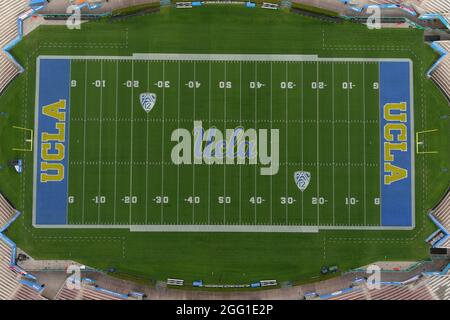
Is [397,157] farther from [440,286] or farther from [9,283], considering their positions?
[9,283]

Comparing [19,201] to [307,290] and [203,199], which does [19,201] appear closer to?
[203,199]

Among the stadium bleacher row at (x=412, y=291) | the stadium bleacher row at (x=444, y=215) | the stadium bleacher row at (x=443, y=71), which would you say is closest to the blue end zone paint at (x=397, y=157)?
the stadium bleacher row at (x=444, y=215)

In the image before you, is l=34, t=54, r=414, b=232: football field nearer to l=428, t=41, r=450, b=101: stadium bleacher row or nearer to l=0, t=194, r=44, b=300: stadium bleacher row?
l=428, t=41, r=450, b=101: stadium bleacher row

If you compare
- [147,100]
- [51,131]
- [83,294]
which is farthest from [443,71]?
[83,294]

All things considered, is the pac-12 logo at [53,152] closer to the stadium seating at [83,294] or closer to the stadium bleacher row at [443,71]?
the stadium seating at [83,294]

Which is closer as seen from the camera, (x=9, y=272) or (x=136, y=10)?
(x=9, y=272)

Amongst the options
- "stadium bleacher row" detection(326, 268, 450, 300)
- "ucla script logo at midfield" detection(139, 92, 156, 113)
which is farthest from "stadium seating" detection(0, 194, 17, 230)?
"stadium bleacher row" detection(326, 268, 450, 300)
